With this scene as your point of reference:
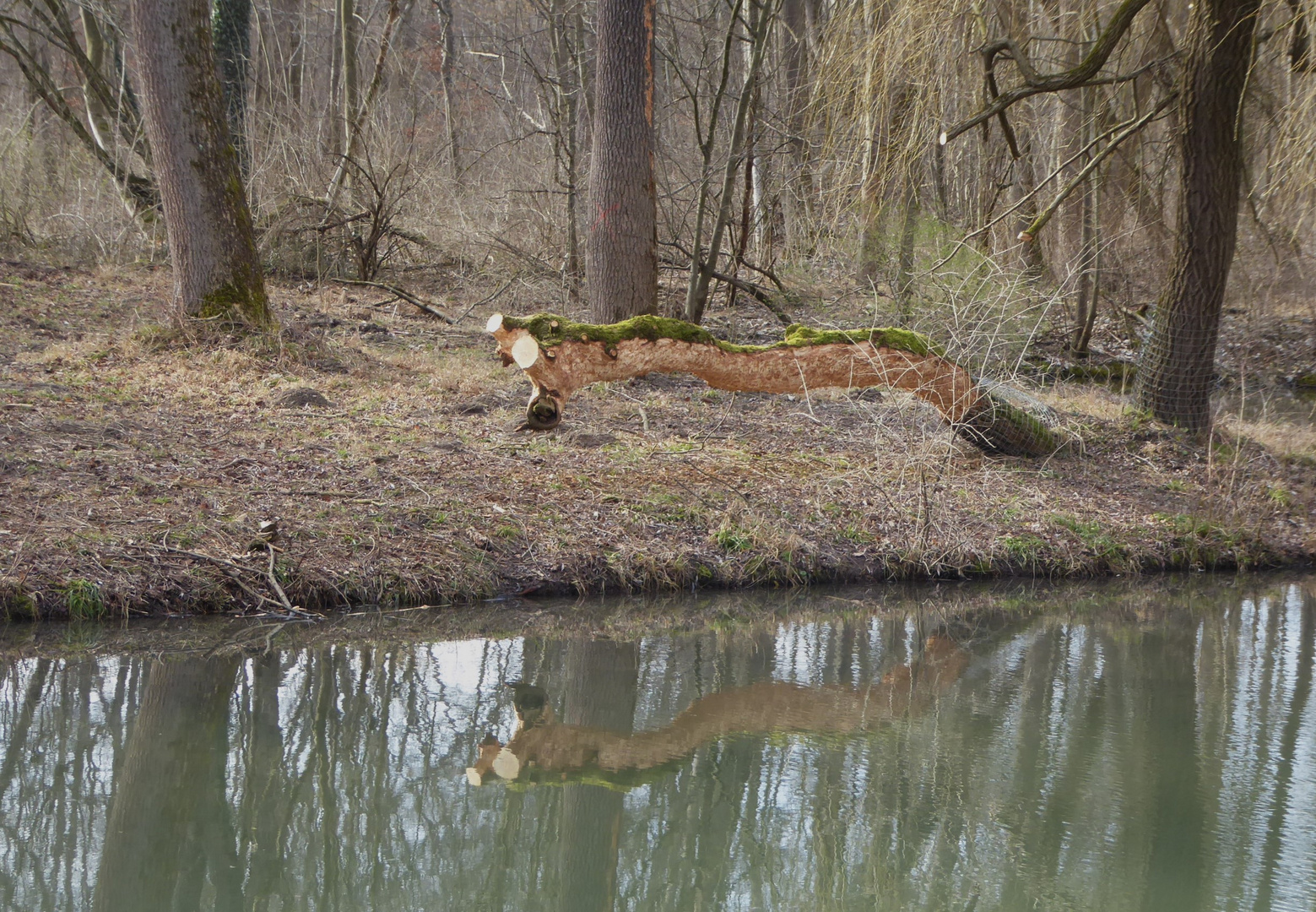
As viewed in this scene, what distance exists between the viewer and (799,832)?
436cm

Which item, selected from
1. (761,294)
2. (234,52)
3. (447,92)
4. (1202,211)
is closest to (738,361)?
(761,294)

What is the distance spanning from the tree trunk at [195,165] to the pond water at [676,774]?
4.80 m

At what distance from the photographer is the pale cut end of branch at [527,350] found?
7.01m

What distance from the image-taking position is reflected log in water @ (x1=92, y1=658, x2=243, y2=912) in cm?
387

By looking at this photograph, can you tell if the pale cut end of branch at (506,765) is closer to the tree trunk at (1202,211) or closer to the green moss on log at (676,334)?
the green moss on log at (676,334)

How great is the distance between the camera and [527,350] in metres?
7.03

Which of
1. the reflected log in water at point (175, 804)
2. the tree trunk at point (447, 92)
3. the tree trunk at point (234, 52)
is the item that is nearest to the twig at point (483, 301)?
the tree trunk at point (447, 92)

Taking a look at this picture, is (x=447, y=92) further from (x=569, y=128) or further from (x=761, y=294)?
(x=761, y=294)

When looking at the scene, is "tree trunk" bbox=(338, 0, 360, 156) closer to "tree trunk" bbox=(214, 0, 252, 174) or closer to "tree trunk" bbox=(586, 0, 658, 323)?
"tree trunk" bbox=(214, 0, 252, 174)

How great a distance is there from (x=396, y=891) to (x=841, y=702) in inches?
105

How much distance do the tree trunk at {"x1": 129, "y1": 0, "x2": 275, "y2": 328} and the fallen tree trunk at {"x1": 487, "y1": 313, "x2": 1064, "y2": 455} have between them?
352 centimetres

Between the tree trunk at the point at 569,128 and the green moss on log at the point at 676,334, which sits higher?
the tree trunk at the point at 569,128

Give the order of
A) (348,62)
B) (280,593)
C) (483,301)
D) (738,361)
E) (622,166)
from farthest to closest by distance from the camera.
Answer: (348,62) < (483,301) < (622,166) < (738,361) < (280,593)

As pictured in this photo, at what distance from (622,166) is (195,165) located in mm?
3600
